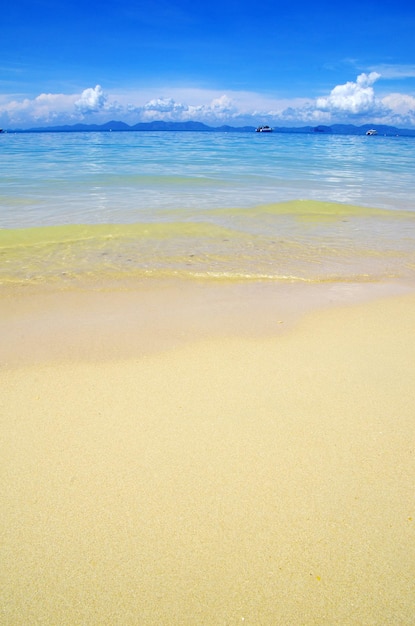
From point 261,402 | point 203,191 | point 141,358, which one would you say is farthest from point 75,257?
point 203,191

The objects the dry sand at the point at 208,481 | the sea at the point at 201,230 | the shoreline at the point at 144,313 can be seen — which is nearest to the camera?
the dry sand at the point at 208,481

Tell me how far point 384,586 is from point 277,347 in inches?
85.7

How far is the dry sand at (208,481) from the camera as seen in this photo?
1.73 meters

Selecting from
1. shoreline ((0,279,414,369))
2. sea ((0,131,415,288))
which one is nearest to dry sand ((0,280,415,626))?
shoreline ((0,279,414,369))

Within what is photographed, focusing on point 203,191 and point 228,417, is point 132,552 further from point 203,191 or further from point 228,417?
point 203,191

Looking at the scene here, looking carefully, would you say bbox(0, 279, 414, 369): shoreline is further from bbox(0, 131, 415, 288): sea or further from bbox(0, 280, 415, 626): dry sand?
bbox(0, 131, 415, 288): sea

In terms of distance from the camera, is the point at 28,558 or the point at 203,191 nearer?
the point at 28,558

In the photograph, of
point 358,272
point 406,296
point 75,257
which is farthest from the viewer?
point 75,257

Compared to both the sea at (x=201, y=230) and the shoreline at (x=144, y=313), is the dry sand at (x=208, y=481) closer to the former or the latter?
the shoreline at (x=144, y=313)

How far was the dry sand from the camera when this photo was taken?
1.73 meters

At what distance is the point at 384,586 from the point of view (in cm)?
177

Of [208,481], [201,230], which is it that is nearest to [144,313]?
[208,481]

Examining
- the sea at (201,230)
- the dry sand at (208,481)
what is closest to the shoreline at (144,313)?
the dry sand at (208,481)

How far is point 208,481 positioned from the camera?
2271 millimetres
